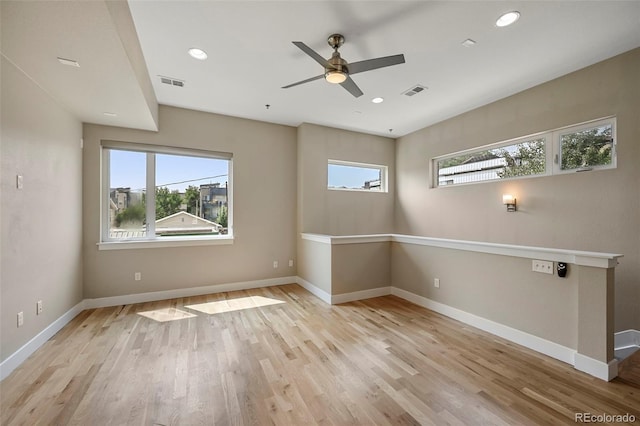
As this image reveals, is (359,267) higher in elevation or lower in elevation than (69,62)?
lower

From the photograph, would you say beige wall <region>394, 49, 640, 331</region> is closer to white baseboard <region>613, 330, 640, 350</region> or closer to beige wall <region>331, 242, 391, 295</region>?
white baseboard <region>613, 330, 640, 350</region>

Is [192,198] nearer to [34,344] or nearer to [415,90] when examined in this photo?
[34,344]

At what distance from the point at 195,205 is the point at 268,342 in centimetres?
273

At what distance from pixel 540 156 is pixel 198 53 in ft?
14.8

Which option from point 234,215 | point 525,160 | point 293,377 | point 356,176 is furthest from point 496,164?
point 234,215

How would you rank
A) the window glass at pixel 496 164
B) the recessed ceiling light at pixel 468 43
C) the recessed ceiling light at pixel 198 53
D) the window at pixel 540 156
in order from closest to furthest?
the recessed ceiling light at pixel 468 43 < the recessed ceiling light at pixel 198 53 < the window at pixel 540 156 < the window glass at pixel 496 164

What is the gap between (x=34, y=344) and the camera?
97.2 inches

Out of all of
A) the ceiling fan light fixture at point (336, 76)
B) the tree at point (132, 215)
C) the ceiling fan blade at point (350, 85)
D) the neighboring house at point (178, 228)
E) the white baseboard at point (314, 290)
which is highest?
the ceiling fan blade at point (350, 85)

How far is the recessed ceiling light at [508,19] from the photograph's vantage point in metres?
2.17

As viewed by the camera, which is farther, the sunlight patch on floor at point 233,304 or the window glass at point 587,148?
the sunlight patch on floor at point 233,304

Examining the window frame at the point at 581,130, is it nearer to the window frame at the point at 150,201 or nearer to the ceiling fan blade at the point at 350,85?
the ceiling fan blade at the point at 350,85

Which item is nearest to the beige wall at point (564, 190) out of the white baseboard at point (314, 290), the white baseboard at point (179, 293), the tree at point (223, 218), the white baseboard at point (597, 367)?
the white baseboard at point (597, 367)

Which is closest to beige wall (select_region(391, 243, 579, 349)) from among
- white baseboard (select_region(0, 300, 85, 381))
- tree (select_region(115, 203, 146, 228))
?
tree (select_region(115, 203, 146, 228))

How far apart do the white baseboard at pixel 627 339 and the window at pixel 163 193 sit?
204 inches
